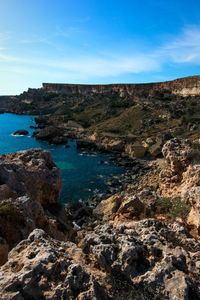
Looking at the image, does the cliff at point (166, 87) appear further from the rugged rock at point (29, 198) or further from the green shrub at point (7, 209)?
the green shrub at point (7, 209)

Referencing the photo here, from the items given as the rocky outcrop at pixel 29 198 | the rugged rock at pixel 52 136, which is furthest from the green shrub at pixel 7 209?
the rugged rock at pixel 52 136

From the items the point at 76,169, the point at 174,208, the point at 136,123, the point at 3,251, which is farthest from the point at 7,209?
the point at 136,123

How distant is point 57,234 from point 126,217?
419 centimetres

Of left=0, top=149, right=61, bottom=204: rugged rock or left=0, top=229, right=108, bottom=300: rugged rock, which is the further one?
left=0, top=149, right=61, bottom=204: rugged rock

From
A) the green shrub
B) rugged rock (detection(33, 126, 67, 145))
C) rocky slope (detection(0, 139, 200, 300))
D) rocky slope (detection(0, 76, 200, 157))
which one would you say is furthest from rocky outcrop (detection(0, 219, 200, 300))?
rugged rock (detection(33, 126, 67, 145))

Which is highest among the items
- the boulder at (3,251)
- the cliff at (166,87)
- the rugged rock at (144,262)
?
the cliff at (166,87)

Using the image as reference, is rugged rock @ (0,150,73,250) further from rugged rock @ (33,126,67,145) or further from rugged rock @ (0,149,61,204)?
rugged rock @ (33,126,67,145)

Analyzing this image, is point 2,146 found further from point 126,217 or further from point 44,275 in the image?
point 44,275

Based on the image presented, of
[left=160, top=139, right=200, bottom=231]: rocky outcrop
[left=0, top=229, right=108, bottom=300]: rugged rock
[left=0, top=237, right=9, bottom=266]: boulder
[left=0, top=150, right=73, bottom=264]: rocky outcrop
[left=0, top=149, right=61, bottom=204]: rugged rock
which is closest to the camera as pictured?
[left=0, top=229, right=108, bottom=300]: rugged rock

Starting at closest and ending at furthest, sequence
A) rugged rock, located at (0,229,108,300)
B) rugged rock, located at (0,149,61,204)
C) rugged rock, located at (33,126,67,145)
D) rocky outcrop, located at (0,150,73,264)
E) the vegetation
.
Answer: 1. rugged rock, located at (0,229,108,300)
2. rocky outcrop, located at (0,150,73,264)
3. the vegetation
4. rugged rock, located at (0,149,61,204)
5. rugged rock, located at (33,126,67,145)

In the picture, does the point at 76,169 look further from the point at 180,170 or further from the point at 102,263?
the point at 102,263

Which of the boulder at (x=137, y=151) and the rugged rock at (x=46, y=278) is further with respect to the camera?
the boulder at (x=137, y=151)

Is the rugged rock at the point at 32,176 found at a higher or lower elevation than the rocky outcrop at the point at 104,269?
lower

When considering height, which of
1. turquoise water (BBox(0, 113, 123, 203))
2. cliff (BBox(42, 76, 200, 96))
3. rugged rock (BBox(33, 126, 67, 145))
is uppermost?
cliff (BBox(42, 76, 200, 96))
